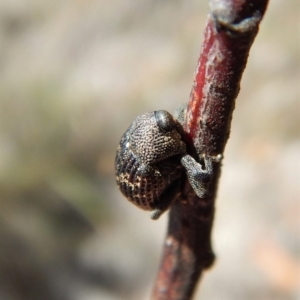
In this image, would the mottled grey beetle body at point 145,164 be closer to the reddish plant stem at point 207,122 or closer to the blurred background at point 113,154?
the reddish plant stem at point 207,122

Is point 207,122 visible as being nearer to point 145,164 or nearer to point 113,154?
point 145,164

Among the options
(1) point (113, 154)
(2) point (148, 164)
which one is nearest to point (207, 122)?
(2) point (148, 164)

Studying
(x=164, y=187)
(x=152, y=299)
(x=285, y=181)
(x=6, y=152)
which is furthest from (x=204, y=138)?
(x=6, y=152)

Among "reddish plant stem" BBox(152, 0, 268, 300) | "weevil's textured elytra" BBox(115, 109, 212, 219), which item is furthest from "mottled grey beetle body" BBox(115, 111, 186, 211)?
"reddish plant stem" BBox(152, 0, 268, 300)

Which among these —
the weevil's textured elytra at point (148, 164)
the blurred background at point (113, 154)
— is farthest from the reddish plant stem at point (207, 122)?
the blurred background at point (113, 154)

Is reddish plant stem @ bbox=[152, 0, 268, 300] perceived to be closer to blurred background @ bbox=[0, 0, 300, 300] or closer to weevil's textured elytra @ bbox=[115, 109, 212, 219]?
weevil's textured elytra @ bbox=[115, 109, 212, 219]

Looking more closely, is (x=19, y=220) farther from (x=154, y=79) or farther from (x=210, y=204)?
(x=210, y=204)

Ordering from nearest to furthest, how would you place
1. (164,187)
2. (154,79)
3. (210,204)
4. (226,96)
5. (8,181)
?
(226,96)
(210,204)
(164,187)
(8,181)
(154,79)
